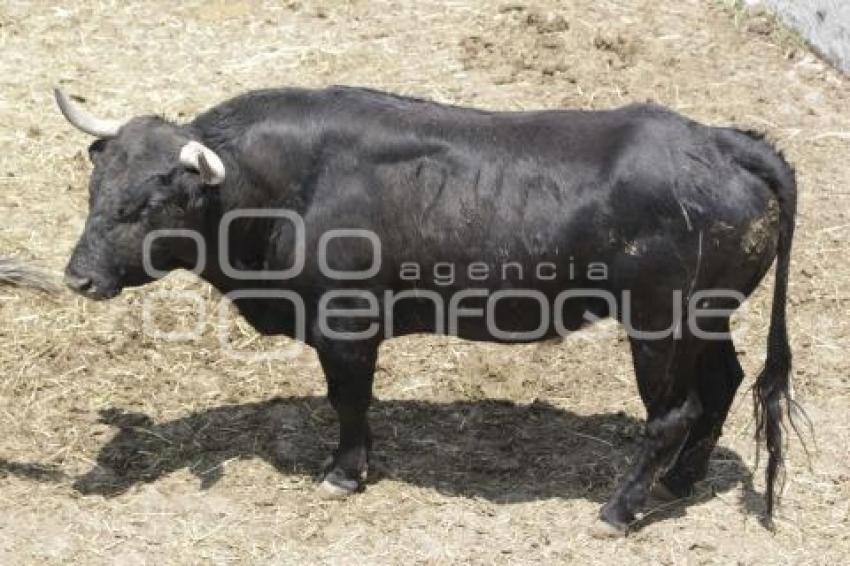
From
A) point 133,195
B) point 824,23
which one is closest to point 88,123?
point 133,195

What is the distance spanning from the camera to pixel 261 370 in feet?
25.4

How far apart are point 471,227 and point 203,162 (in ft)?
4.03

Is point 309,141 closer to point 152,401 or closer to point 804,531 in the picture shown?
point 152,401

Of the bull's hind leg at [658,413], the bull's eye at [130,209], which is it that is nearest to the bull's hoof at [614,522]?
the bull's hind leg at [658,413]

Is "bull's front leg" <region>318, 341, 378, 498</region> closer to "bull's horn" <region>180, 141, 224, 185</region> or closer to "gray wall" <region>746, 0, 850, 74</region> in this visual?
"bull's horn" <region>180, 141, 224, 185</region>

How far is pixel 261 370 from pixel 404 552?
5.67ft

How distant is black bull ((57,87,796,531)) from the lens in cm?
609

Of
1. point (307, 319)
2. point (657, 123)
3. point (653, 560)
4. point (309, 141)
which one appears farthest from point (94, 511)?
point (657, 123)

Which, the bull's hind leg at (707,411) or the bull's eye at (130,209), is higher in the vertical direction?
the bull's eye at (130,209)

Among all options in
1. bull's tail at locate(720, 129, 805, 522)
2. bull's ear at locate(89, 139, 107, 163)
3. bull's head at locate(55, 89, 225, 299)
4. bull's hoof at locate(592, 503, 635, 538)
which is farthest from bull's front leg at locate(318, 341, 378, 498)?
bull's tail at locate(720, 129, 805, 522)

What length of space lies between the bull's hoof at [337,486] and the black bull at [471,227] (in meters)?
0.31

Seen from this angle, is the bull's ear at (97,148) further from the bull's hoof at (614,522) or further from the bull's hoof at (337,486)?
the bull's hoof at (614,522)

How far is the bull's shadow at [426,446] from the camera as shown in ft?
22.7

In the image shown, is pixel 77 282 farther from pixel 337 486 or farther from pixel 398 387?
pixel 398 387
